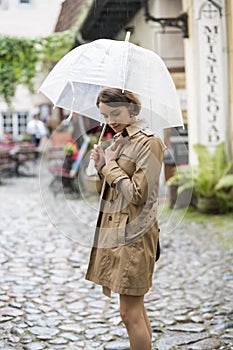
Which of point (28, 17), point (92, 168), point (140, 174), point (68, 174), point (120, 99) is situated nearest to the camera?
point (140, 174)

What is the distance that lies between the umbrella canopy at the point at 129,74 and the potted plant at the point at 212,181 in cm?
604

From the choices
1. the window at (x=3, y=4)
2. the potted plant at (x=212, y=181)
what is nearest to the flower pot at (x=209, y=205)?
the potted plant at (x=212, y=181)

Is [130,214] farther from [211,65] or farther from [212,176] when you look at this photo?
[211,65]

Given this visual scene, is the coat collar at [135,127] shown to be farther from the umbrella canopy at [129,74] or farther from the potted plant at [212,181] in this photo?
the potted plant at [212,181]

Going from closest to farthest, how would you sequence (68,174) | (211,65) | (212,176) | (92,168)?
(92,168) < (212,176) < (211,65) < (68,174)

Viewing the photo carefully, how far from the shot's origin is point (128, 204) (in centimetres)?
299

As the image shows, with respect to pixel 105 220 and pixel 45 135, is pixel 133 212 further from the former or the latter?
pixel 45 135

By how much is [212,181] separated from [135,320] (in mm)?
6383

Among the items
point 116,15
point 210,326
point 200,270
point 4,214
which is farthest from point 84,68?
point 116,15

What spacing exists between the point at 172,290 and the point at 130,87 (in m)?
2.75

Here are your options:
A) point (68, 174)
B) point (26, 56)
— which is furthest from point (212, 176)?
point (26, 56)

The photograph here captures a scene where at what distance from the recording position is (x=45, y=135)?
21.1 metres

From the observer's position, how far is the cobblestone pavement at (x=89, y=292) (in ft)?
13.5

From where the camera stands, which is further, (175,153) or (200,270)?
(175,153)
